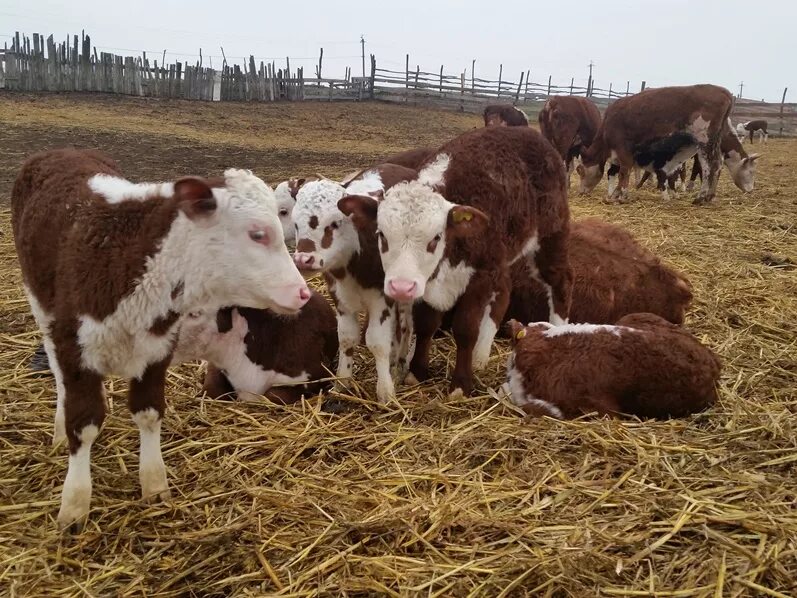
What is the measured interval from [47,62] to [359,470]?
2636cm

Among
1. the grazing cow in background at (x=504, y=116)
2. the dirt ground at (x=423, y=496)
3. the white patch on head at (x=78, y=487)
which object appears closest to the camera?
the dirt ground at (x=423, y=496)

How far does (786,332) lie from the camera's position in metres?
5.54

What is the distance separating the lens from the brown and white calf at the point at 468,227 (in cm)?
420

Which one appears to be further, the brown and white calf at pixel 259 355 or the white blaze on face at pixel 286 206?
the white blaze on face at pixel 286 206

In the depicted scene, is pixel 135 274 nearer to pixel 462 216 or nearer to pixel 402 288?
pixel 402 288

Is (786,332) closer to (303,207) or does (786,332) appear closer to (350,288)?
(350,288)

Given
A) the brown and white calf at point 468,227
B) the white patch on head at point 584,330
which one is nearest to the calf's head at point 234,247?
the brown and white calf at point 468,227

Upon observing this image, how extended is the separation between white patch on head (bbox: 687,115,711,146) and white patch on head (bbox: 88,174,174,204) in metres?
12.0

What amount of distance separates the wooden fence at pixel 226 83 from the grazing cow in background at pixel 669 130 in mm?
20023

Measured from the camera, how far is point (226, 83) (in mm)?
28766

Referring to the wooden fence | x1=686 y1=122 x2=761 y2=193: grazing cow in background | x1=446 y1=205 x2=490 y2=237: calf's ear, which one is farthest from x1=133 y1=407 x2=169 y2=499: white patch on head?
the wooden fence

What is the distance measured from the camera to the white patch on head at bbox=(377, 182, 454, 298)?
4137mm

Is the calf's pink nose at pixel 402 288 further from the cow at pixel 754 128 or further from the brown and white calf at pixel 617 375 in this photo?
the cow at pixel 754 128

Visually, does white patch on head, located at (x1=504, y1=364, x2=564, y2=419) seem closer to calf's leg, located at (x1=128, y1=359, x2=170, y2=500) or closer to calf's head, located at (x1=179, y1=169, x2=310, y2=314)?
calf's head, located at (x1=179, y1=169, x2=310, y2=314)
